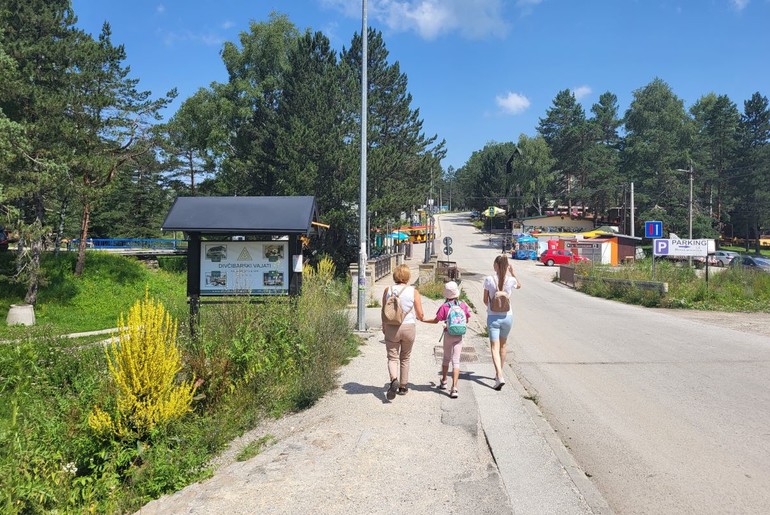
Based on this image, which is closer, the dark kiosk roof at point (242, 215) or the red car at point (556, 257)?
the dark kiosk roof at point (242, 215)

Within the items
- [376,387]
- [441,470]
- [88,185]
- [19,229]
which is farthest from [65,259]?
[441,470]

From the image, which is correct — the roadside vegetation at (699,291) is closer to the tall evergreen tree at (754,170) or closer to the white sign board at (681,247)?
the white sign board at (681,247)

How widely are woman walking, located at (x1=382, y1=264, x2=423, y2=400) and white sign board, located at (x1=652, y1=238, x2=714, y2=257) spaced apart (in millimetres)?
17742

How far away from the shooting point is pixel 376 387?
694 centimetres

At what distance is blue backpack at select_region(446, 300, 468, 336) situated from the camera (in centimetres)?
644

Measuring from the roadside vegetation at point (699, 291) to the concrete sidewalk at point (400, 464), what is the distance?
1380 centimetres

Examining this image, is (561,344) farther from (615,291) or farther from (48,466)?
(615,291)

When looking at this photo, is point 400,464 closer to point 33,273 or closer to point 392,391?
point 392,391

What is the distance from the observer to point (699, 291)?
17.9m

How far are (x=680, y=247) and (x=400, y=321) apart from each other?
61.8 ft

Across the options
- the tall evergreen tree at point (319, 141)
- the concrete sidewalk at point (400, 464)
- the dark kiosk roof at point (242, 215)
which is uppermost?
the tall evergreen tree at point (319, 141)

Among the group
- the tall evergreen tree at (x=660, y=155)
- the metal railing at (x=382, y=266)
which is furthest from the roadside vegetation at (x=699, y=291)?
the tall evergreen tree at (x=660, y=155)

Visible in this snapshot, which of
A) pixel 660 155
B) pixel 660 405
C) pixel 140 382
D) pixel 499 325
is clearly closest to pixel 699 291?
pixel 660 405

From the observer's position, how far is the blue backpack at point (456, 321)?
6.44 meters
